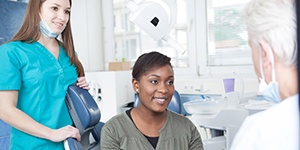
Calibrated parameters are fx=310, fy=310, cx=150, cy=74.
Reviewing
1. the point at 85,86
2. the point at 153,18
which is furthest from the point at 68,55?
the point at 153,18

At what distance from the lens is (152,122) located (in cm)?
121

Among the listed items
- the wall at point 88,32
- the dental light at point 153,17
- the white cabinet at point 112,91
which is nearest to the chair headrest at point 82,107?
the dental light at point 153,17

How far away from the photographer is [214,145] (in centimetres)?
158

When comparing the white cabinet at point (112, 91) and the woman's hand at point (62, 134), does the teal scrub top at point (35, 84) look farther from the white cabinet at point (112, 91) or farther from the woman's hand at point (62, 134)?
the white cabinet at point (112, 91)

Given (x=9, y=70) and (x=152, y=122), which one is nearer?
(x=9, y=70)

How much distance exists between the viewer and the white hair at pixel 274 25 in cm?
43

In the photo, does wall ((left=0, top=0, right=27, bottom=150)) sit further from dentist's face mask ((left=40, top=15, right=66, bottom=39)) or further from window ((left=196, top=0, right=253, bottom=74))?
window ((left=196, top=0, right=253, bottom=74))

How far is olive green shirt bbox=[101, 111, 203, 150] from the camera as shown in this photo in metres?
1.12

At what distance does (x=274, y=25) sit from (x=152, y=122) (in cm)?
80

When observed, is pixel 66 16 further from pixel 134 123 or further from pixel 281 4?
pixel 281 4

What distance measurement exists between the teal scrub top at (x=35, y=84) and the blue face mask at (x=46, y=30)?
0.15ft

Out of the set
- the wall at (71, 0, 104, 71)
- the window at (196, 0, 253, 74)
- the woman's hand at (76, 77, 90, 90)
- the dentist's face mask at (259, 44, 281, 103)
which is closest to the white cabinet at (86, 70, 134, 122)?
the wall at (71, 0, 104, 71)

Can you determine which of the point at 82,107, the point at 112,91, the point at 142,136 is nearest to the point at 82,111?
the point at 82,107

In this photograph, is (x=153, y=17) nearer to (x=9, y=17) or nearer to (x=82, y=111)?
(x=82, y=111)
